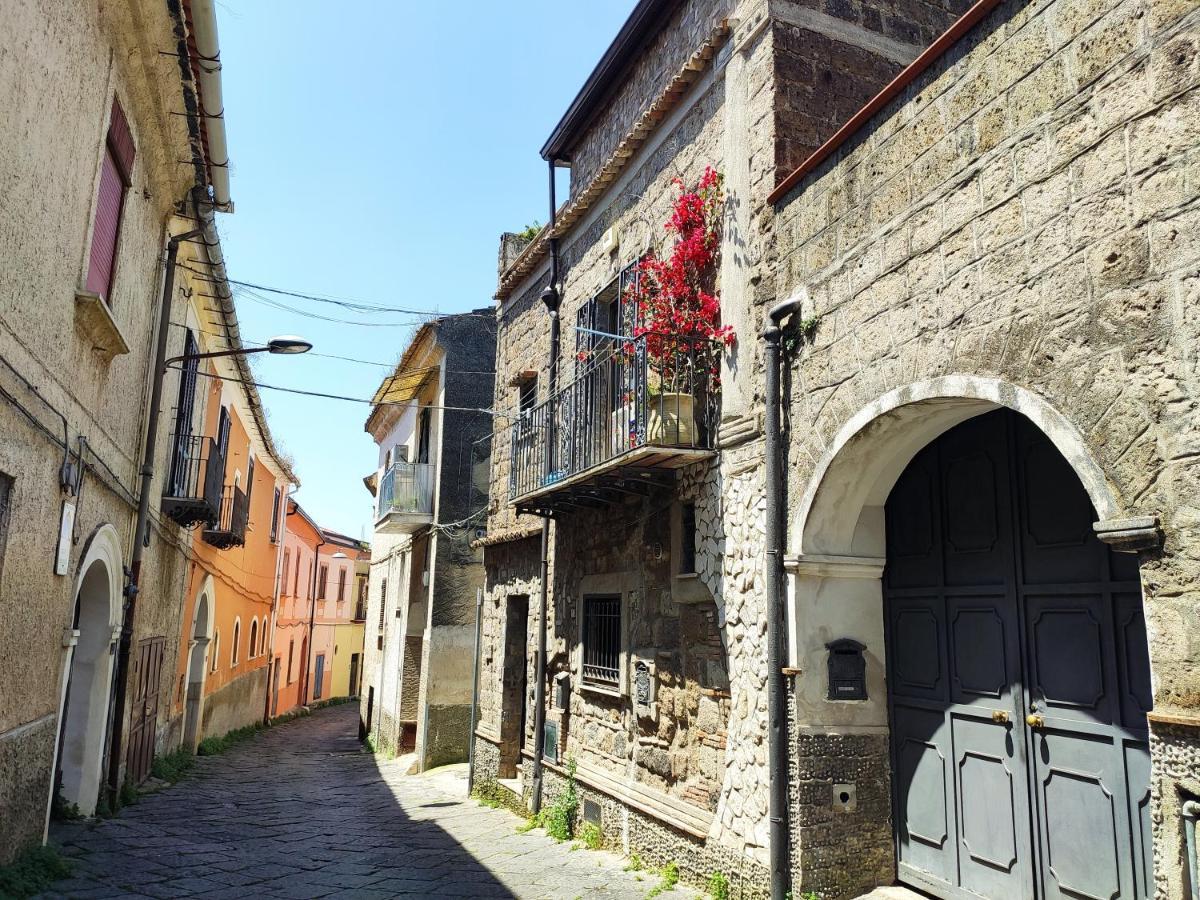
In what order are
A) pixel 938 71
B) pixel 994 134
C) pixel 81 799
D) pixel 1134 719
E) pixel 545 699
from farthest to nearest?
1. pixel 545 699
2. pixel 81 799
3. pixel 938 71
4. pixel 994 134
5. pixel 1134 719

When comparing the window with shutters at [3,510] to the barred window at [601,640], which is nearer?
the window with shutters at [3,510]

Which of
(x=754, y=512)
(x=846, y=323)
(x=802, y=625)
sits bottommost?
(x=802, y=625)

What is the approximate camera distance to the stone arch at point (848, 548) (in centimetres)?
495

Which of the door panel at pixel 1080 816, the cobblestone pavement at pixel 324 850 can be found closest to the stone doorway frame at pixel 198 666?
the cobblestone pavement at pixel 324 850

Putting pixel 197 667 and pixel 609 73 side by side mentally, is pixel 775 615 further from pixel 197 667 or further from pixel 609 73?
pixel 197 667

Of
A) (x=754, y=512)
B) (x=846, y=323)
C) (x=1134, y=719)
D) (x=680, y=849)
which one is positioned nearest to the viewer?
(x=1134, y=719)

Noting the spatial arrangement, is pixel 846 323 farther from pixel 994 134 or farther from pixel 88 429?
pixel 88 429

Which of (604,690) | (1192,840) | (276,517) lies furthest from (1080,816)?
(276,517)

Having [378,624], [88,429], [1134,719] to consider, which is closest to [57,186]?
[88,429]

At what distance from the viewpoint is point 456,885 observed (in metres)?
6.61

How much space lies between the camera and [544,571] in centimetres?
930

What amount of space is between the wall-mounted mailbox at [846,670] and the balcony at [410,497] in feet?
33.0

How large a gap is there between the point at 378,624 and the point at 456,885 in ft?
44.7

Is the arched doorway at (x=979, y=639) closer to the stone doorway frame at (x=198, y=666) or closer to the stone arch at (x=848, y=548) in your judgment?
the stone arch at (x=848, y=548)
